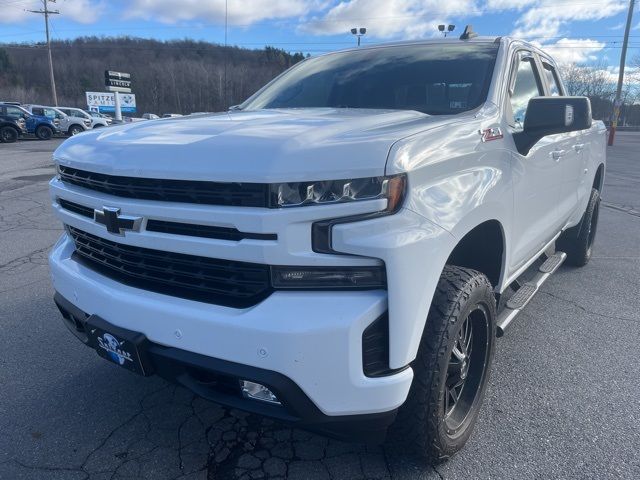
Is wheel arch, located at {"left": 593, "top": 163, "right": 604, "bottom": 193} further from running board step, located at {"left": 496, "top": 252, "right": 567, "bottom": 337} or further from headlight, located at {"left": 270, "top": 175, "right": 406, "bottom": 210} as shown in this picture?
headlight, located at {"left": 270, "top": 175, "right": 406, "bottom": 210}

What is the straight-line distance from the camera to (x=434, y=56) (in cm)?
321

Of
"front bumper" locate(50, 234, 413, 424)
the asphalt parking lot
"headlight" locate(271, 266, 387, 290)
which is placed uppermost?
"headlight" locate(271, 266, 387, 290)

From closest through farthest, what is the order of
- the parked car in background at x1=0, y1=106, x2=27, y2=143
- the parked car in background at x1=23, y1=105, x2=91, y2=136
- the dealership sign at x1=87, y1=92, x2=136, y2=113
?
the parked car in background at x1=0, y1=106, x2=27, y2=143, the parked car in background at x1=23, y1=105, x2=91, y2=136, the dealership sign at x1=87, y1=92, x2=136, y2=113

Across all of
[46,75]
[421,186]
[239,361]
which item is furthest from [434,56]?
[46,75]

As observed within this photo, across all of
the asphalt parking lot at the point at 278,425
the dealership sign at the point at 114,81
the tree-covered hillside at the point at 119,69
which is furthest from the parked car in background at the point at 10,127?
the tree-covered hillside at the point at 119,69

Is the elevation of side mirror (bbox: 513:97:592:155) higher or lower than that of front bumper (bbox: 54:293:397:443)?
higher

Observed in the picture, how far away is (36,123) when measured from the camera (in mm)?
27312

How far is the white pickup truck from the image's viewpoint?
1711 mm

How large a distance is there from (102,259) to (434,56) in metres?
2.31

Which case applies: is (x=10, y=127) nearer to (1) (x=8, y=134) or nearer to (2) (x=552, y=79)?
(1) (x=8, y=134)

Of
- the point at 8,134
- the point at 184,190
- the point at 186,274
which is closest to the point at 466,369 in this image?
the point at 186,274

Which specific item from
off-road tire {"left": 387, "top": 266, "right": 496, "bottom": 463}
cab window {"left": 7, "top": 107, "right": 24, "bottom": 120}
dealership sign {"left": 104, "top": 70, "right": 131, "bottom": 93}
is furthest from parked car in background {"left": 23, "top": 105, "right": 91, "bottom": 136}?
off-road tire {"left": 387, "top": 266, "right": 496, "bottom": 463}

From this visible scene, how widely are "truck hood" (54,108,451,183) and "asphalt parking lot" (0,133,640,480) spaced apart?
4.34ft

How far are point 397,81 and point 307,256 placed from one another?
1.88m
